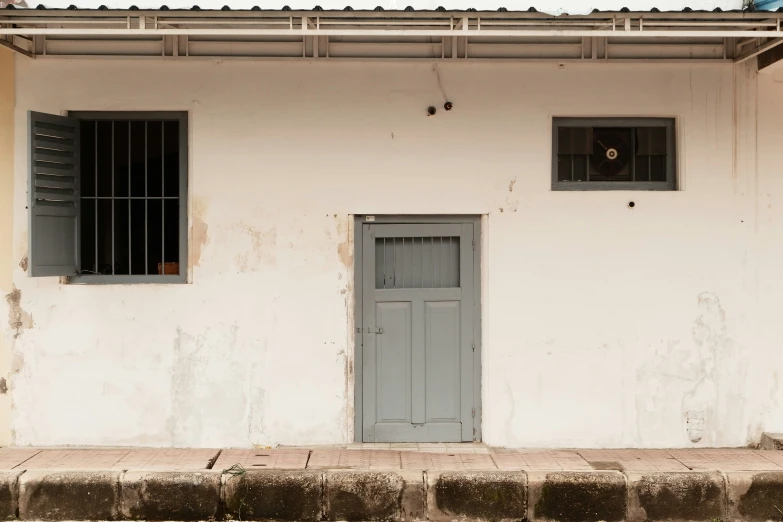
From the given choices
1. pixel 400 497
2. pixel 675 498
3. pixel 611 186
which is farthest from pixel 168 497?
pixel 611 186

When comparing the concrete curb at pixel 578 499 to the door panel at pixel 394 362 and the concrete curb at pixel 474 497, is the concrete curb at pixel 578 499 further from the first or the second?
the door panel at pixel 394 362

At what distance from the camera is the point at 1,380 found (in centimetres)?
769

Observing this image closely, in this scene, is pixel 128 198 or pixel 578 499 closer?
pixel 578 499

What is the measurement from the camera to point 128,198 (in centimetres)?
782

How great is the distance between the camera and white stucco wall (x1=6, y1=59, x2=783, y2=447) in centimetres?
772

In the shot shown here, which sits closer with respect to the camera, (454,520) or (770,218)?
(454,520)

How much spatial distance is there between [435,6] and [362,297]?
2656 millimetres

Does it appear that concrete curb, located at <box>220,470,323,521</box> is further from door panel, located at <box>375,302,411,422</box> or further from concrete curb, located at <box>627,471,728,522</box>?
concrete curb, located at <box>627,471,728,522</box>

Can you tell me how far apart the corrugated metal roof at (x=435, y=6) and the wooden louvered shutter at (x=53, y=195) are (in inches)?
44.0

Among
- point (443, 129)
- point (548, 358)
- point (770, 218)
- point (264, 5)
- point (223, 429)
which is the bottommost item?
point (223, 429)

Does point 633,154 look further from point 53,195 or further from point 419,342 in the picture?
point 53,195

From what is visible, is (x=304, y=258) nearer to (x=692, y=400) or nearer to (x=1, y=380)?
(x=1, y=380)

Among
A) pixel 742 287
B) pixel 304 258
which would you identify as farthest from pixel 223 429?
pixel 742 287

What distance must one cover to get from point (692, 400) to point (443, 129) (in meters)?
3.40
